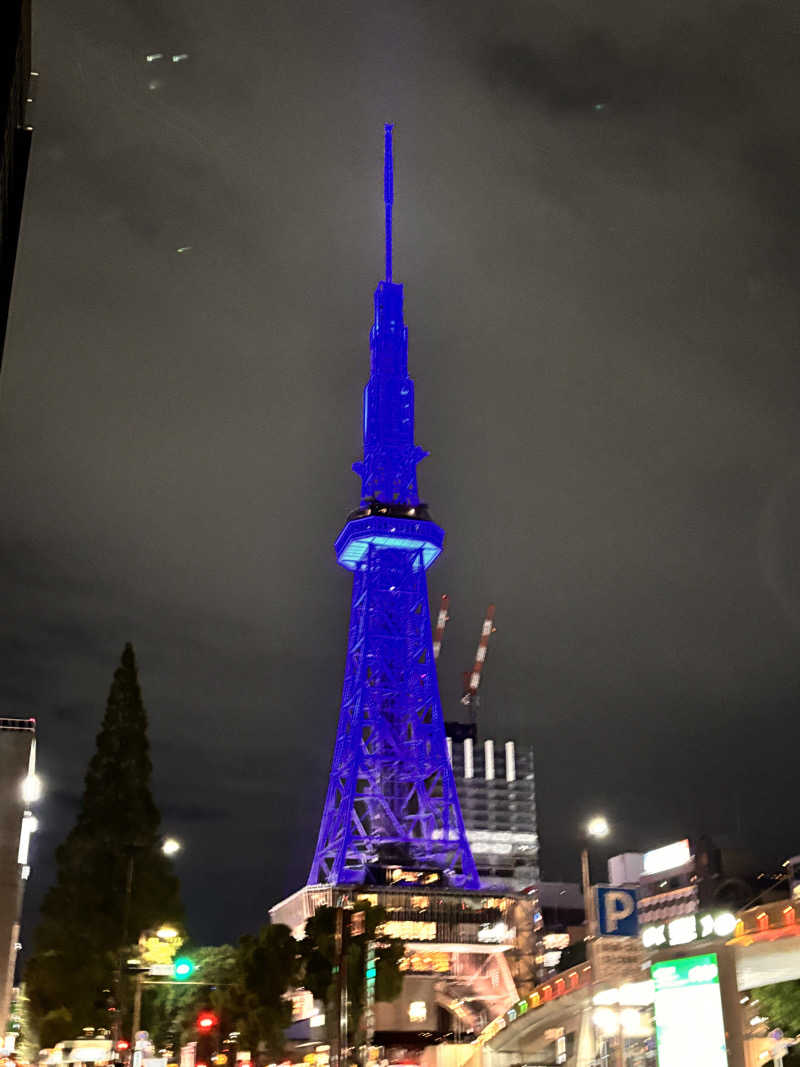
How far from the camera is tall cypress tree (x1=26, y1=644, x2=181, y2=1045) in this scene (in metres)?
40.8

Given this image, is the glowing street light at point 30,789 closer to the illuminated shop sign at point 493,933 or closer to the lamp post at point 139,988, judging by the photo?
the lamp post at point 139,988

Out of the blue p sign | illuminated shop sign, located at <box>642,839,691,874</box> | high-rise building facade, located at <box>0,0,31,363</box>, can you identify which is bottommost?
the blue p sign

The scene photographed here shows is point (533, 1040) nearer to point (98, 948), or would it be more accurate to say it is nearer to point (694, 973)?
point (98, 948)

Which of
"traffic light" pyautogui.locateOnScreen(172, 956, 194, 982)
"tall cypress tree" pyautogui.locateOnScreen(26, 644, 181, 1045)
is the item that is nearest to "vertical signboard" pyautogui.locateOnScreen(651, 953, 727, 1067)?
"traffic light" pyautogui.locateOnScreen(172, 956, 194, 982)

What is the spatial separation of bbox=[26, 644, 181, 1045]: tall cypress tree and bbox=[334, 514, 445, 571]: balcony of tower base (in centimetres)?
6906

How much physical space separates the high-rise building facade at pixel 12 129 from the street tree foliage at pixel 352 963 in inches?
1096

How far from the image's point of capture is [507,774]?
656 feet

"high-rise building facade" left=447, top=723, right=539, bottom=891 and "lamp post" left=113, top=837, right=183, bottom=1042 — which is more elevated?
"high-rise building facade" left=447, top=723, right=539, bottom=891

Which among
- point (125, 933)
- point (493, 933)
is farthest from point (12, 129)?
point (493, 933)

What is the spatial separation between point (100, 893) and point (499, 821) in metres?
159

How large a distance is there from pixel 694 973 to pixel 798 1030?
91.2 feet

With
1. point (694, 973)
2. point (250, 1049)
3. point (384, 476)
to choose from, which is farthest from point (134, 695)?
point (384, 476)

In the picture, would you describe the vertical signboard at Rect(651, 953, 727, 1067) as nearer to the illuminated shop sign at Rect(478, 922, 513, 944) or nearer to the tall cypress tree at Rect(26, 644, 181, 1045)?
the tall cypress tree at Rect(26, 644, 181, 1045)

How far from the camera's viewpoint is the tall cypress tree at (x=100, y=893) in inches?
1607
